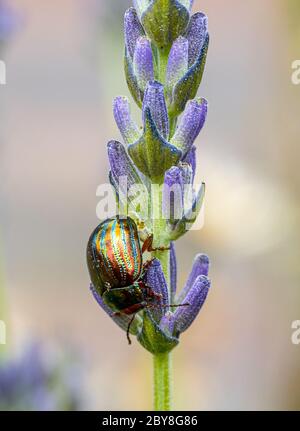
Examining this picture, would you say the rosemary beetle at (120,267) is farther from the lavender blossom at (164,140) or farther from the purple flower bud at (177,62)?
the purple flower bud at (177,62)

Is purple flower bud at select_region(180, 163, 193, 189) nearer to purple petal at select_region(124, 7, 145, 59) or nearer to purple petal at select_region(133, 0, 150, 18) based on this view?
purple petal at select_region(124, 7, 145, 59)

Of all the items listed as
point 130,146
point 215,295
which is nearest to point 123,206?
point 130,146

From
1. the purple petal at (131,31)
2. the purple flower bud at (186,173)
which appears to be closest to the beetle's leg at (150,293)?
the purple flower bud at (186,173)

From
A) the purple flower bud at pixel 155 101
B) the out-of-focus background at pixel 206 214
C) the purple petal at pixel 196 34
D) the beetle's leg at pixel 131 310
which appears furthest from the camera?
the out-of-focus background at pixel 206 214

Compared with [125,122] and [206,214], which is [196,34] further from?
[206,214]

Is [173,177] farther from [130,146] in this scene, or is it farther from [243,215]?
[243,215]

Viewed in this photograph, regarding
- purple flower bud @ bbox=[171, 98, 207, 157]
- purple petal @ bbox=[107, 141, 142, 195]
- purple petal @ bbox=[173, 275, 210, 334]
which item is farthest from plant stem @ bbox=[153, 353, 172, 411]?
purple flower bud @ bbox=[171, 98, 207, 157]

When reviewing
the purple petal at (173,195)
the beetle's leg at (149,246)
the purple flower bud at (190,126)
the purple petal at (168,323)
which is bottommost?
Result: the purple petal at (168,323)

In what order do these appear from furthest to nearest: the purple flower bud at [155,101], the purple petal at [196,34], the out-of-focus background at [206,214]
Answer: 1. the out-of-focus background at [206,214]
2. the purple petal at [196,34]
3. the purple flower bud at [155,101]
